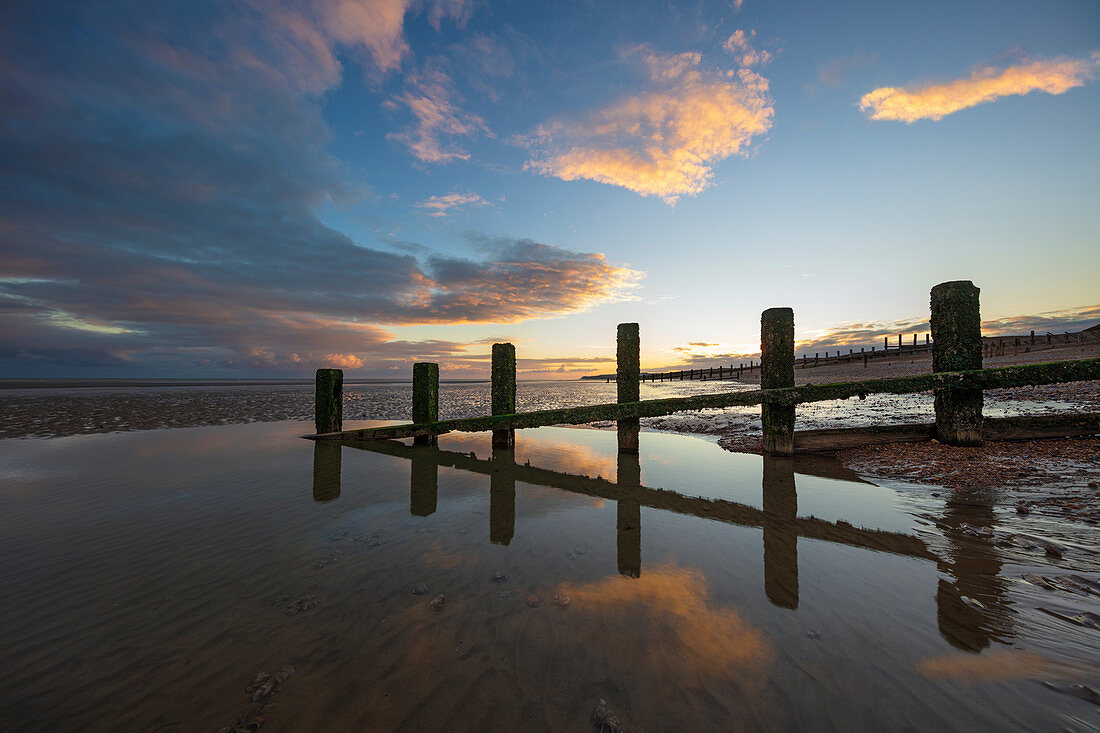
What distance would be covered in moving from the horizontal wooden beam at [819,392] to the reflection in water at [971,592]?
2.82 metres

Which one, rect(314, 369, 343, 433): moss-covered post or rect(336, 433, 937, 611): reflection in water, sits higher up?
rect(314, 369, 343, 433): moss-covered post

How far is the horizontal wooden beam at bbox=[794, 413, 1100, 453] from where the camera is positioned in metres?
6.37

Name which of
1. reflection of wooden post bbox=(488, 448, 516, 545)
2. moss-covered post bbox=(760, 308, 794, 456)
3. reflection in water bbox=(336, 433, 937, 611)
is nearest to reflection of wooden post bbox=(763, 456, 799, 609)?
reflection in water bbox=(336, 433, 937, 611)

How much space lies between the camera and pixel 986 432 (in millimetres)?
6684

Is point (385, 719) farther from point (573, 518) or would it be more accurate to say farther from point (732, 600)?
point (573, 518)

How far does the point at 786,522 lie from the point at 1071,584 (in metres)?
2.03

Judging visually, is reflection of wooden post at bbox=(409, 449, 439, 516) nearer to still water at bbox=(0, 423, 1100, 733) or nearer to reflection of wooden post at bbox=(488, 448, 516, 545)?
still water at bbox=(0, 423, 1100, 733)

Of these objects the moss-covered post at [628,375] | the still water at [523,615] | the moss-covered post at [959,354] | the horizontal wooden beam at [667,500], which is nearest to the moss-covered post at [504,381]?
the horizontal wooden beam at [667,500]

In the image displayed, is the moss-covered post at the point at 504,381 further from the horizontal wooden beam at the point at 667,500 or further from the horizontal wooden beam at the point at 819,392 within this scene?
the horizontal wooden beam at the point at 667,500

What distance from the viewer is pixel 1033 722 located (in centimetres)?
184

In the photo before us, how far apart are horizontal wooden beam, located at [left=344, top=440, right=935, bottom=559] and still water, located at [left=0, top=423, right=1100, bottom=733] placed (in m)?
0.05

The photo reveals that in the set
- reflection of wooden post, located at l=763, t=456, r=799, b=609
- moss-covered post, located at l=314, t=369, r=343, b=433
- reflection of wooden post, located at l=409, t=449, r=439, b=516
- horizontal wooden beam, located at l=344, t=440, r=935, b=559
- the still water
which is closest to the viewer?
the still water

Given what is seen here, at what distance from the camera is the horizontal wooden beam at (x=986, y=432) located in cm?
637

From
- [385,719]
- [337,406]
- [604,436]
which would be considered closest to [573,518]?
[385,719]
